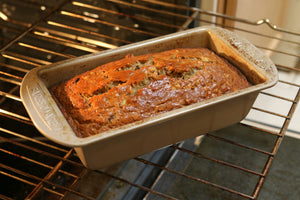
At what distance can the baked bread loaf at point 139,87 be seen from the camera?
1069 mm

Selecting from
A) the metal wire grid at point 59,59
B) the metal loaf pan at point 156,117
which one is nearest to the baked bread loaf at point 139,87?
the metal loaf pan at point 156,117

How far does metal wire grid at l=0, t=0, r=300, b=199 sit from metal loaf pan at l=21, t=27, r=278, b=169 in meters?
0.11

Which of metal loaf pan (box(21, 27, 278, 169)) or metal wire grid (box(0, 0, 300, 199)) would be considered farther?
metal wire grid (box(0, 0, 300, 199))

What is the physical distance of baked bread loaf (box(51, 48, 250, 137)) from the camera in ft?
3.51

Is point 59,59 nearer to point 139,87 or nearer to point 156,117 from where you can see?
point 139,87

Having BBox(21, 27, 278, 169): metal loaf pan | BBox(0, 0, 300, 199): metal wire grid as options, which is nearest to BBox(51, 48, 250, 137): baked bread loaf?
BBox(21, 27, 278, 169): metal loaf pan

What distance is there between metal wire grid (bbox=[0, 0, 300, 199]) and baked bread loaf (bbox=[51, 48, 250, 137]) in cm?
17

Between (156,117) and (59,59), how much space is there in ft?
2.31

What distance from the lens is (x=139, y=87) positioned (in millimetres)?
1127

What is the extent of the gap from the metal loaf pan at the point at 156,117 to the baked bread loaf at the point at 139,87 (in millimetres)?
41

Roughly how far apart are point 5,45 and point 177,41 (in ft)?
2.09

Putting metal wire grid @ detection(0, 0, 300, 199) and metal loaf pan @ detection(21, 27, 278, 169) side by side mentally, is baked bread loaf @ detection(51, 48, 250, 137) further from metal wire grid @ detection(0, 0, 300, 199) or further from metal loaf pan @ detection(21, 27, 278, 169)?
metal wire grid @ detection(0, 0, 300, 199)

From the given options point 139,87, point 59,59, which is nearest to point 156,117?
point 139,87

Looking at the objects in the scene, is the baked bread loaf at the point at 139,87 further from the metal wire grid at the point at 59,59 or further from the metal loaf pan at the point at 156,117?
the metal wire grid at the point at 59,59
